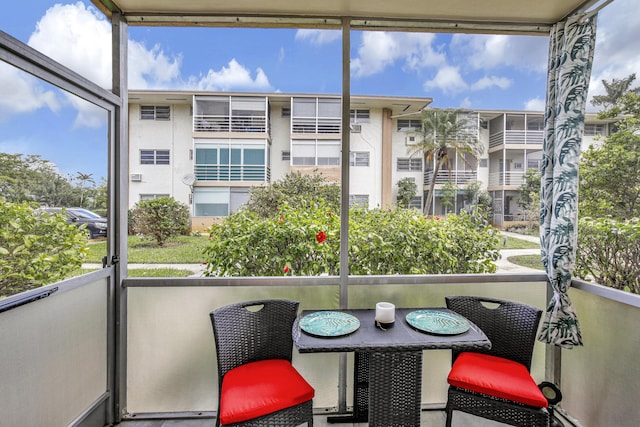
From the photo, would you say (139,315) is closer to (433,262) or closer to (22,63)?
(22,63)

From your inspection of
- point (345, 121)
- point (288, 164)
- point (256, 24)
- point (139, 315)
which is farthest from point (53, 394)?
point (256, 24)

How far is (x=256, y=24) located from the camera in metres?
2.05

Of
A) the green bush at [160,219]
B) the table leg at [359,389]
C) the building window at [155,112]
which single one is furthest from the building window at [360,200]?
the building window at [155,112]

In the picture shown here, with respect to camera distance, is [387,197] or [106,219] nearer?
[106,219]

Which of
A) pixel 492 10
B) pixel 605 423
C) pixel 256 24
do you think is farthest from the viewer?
pixel 256 24

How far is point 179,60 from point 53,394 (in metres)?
2.31

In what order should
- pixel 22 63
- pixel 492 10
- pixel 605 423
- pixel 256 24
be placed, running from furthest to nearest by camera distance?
pixel 256 24
pixel 492 10
pixel 605 423
pixel 22 63

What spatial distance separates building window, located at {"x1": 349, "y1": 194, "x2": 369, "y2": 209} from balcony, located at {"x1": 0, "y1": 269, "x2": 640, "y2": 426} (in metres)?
0.58

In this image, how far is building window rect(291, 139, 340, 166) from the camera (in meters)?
2.23

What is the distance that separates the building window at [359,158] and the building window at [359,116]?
9.0 inches

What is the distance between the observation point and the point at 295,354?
6.57 feet

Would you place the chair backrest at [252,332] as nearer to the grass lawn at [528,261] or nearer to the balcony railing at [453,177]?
the balcony railing at [453,177]

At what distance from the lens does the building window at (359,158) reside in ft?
6.81

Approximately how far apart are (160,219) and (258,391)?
1.46 meters
